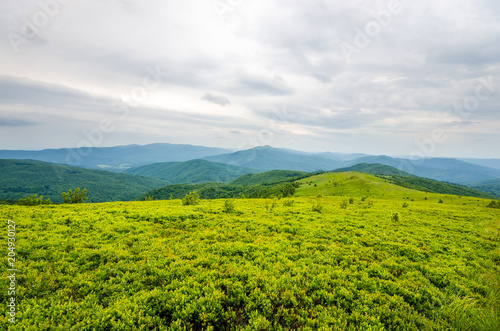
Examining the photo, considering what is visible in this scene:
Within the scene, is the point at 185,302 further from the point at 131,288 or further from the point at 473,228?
the point at 473,228

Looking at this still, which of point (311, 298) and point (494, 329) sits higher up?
point (494, 329)

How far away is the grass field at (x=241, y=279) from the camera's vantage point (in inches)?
265

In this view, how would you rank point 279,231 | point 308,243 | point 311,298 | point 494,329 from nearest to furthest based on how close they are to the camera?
point 494,329 → point 311,298 → point 308,243 → point 279,231

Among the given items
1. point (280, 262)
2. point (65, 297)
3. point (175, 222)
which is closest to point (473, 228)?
point (280, 262)

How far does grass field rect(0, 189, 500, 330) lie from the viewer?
674cm

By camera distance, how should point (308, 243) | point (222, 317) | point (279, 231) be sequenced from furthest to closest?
1. point (279, 231)
2. point (308, 243)
3. point (222, 317)

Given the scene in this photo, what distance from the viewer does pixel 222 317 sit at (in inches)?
272

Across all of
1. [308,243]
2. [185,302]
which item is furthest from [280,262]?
[185,302]

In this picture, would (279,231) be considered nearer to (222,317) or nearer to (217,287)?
(217,287)

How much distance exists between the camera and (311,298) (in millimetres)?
7875

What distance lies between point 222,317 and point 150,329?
2.34m

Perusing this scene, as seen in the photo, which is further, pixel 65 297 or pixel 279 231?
pixel 279 231

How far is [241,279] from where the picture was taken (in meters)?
9.02

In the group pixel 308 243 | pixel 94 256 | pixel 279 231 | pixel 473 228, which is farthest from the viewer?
pixel 473 228
